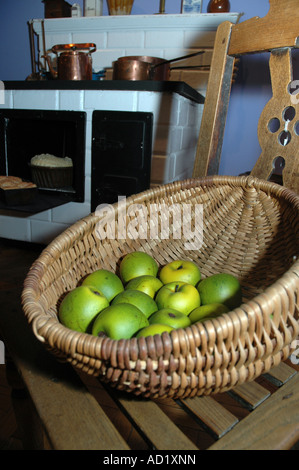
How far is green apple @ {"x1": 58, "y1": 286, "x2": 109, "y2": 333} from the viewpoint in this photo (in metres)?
0.47

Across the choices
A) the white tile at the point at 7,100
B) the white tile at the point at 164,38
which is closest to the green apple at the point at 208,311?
the white tile at the point at 7,100

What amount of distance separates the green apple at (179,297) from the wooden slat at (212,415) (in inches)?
5.0

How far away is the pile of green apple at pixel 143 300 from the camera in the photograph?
44 centimetres

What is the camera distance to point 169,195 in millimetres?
705

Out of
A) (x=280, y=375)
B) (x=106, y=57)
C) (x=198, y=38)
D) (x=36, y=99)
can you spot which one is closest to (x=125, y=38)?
(x=106, y=57)

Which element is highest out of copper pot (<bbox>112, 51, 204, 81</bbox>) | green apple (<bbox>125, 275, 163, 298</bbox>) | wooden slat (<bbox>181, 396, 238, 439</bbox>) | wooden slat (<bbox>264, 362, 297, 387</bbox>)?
copper pot (<bbox>112, 51, 204, 81</bbox>)

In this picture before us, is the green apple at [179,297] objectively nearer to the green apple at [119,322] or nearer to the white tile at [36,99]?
the green apple at [119,322]

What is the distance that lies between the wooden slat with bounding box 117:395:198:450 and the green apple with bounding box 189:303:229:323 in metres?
0.13

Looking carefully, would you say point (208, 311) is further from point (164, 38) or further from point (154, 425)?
point (164, 38)

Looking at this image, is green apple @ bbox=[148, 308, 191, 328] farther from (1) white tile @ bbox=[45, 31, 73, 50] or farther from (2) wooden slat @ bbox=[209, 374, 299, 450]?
(1) white tile @ bbox=[45, 31, 73, 50]

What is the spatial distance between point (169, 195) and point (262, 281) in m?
0.25

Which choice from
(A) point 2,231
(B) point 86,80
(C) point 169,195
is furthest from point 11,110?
(C) point 169,195

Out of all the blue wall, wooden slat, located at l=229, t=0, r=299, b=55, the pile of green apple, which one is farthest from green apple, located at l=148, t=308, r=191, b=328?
the blue wall

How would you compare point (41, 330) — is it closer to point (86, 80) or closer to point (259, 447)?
point (259, 447)
